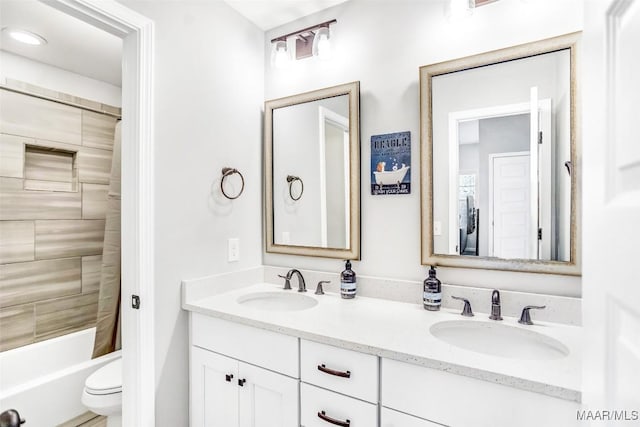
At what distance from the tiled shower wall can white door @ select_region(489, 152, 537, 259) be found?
282 centimetres

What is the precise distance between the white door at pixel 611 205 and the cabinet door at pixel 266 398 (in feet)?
3.06

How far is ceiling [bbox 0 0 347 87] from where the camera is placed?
69.6 inches

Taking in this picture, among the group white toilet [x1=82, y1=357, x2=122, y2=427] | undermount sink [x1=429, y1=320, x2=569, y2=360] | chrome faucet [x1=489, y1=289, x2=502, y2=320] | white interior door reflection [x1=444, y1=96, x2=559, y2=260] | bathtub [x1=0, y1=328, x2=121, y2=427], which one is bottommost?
bathtub [x1=0, y1=328, x2=121, y2=427]

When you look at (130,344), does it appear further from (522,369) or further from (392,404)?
(522,369)

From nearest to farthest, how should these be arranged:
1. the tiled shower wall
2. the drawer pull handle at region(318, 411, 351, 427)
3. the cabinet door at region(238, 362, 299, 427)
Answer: the drawer pull handle at region(318, 411, 351, 427)
the cabinet door at region(238, 362, 299, 427)
the tiled shower wall

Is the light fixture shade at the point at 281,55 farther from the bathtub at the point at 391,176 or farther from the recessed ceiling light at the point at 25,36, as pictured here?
the recessed ceiling light at the point at 25,36

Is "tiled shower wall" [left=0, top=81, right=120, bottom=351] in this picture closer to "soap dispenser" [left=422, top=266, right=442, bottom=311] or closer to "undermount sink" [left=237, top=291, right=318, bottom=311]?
"undermount sink" [left=237, top=291, right=318, bottom=311]

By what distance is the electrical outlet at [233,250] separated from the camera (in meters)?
1.82

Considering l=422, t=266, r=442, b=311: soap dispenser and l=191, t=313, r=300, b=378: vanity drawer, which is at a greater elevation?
l=422, t=266, r=442, b=311: soap dispenser

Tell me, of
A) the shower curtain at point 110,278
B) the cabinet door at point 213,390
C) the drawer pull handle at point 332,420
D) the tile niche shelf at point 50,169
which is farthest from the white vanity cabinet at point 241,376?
the tile niche shelf at point 50,169

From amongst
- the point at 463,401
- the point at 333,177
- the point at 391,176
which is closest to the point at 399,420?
the point at 463,401

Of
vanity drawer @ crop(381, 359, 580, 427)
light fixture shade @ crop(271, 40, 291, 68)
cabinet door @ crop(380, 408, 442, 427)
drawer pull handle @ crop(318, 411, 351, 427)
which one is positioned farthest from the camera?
light fixture shade @ crop(271, 40, 291, 68)

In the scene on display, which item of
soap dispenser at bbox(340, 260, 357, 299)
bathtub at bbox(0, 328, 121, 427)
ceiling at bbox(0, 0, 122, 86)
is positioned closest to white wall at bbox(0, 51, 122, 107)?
ceiling at bbox(0, 0, 122, 86)

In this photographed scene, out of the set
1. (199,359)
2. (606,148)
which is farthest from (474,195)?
(199,359)
